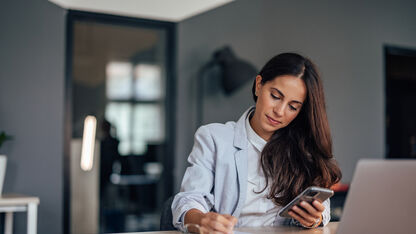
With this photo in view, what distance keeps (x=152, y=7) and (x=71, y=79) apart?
3.17ft

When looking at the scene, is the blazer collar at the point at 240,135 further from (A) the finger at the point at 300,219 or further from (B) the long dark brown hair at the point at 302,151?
(A) the finger at the point at 300,219

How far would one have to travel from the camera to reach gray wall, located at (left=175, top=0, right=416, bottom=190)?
14.9 ft

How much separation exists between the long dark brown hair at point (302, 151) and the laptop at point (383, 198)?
23.3 inches

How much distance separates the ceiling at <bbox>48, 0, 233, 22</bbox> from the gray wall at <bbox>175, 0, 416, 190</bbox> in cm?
8

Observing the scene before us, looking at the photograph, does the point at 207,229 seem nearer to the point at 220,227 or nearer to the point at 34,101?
the point at 220,227

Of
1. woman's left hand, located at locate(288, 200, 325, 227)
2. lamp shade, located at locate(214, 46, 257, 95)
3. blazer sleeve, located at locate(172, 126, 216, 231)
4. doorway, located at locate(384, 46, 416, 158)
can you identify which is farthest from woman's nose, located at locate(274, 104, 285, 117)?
doorway, located at locate(384, 46, 416, 158)

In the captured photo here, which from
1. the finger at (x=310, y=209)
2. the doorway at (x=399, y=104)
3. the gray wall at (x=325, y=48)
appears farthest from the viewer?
the doorway at (x=399, y=104)

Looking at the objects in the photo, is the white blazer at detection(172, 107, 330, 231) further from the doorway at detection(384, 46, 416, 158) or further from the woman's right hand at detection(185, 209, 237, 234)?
the doorway at detection(384, 46, 416, 158)

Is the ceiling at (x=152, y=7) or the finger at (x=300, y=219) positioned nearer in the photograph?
the finger at (x=300, y=219)

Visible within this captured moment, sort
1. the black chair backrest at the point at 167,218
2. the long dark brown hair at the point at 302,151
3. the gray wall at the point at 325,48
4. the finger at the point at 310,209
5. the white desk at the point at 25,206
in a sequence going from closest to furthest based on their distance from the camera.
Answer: the finger at the point at 310,209 < the black chair backrest at the point at 167,218 < the long dark brown hair at the point at 302,151 < the white desk at the point at 25,206 < the gray wall at the point at 325,48

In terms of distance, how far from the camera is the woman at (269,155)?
69.1 inches

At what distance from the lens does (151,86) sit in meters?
4.80

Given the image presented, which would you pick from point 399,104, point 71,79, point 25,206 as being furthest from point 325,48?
point 25,206

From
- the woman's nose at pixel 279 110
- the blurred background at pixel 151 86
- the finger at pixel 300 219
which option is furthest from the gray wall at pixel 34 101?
the finger at pixel 300 219
